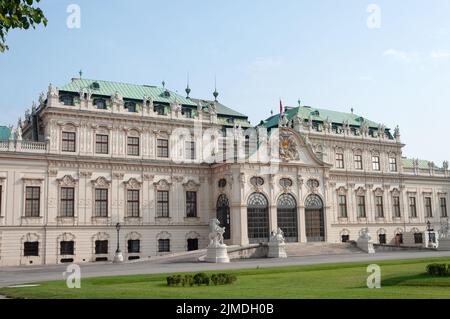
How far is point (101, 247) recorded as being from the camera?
46469 millimetres

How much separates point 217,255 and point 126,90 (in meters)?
21.1

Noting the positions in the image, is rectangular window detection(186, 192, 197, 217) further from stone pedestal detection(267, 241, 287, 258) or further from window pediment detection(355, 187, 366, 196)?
window pediment detection(355, 187, 366, 196)

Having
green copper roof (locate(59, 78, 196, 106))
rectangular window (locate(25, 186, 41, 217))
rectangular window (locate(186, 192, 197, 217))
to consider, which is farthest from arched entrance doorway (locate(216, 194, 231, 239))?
rectangular window (locate(25, 186, 41, 217))

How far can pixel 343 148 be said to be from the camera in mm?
61812

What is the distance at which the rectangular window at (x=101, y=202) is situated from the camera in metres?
47.0

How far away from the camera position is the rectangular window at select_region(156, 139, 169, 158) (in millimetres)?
50719

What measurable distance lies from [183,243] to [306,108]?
79.7ft

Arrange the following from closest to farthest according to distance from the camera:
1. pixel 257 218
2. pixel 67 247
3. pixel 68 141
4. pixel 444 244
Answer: pixel 67 247, pixel 68 141, pixel 257 218, pixel 444 244

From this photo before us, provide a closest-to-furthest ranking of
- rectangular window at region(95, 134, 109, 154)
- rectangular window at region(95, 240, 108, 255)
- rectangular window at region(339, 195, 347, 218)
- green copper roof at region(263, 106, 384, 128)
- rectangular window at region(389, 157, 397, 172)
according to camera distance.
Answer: rectangular window at region(95, 240, 108, 255) < rectangular window at region(95, 134, 109, 154) < rectangular window at region(339, 195, 347, 218) < green copper roof at region(263, 106, 384, 128) < rectangular window at region(389, 157, 397, 172)

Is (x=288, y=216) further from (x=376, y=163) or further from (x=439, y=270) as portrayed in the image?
(x=439, y=270)

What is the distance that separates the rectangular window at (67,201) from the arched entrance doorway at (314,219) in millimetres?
23081

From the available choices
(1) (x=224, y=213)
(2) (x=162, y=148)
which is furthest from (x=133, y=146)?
(1) (x=224, y=213)

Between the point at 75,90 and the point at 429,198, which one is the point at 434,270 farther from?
the point at 429,198

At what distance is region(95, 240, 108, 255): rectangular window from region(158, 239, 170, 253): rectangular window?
515 cm
